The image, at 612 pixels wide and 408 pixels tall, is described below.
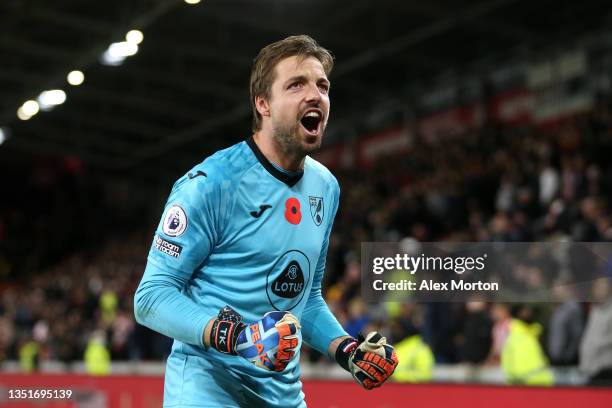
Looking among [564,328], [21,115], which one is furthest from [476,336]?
[21,115]

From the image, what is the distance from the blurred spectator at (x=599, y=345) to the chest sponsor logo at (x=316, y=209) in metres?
1.90

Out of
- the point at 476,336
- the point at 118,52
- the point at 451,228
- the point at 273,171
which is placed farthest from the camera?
the point at 118,52

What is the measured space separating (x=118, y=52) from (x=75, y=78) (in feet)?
10.1

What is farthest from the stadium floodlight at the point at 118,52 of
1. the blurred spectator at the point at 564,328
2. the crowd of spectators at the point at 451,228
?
the blurred spectator at the point at 564,328

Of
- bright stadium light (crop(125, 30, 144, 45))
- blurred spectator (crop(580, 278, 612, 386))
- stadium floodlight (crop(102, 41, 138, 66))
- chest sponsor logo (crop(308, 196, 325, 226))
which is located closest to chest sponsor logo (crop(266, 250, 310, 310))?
chest sponsor logo (crop(308, 196, 325, 226))

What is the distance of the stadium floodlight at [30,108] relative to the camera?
25750 mm

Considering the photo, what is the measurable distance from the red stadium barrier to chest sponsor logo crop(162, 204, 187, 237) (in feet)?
13.4

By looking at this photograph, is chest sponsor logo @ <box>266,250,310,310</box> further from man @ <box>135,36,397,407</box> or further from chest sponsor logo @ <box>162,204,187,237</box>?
chest sponsor logo @ <box>162,204,187,237</box>

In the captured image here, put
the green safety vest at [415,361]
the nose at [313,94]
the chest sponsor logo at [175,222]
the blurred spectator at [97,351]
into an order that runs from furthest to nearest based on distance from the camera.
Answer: the blurred spectator at [97,351]
the green safety vest at [415,361]
the nose at [313,94]
the chest sponsor logo at [175,222]

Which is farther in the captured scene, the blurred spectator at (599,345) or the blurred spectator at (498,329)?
the blurred spectator at (498,329)

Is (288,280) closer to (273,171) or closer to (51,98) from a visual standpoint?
(273,171)

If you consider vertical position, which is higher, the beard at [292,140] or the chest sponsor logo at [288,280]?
the beard at [292,140]

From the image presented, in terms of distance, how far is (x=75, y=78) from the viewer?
23.5 meters

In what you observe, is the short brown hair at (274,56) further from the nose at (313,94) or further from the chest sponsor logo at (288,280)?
the chest sponsor logo at (288,280)
